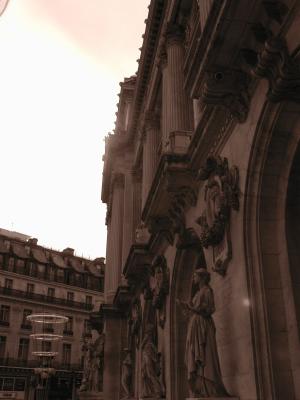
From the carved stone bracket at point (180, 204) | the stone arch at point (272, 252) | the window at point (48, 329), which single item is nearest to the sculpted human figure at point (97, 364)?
the carved stone bracket at point (180, 204)

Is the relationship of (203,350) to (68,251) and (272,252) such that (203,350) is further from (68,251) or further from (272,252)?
(68,251)

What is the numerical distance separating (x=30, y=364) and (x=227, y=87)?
5274cm

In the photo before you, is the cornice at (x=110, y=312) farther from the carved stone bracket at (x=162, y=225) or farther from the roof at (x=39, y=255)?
the roof at (x=39, y=255)

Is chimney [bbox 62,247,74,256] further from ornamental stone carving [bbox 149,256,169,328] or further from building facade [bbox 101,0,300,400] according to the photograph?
building facade [bbox 101,0,300,400]

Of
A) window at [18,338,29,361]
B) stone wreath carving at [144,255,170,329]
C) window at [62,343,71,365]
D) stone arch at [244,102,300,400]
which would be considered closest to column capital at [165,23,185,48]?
stone wreath carving at [144,255,170,329]

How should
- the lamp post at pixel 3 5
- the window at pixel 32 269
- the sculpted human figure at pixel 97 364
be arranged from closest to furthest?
1. the lamp post at pixel 3 5
2. the sculpted human figure at pixel 97 364
3. the window at pixel 32 269

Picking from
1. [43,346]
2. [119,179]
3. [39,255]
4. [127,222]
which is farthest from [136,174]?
[39,255]

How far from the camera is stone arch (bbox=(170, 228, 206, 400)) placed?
13.1 meters

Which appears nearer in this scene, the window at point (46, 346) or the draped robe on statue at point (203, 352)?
the draped robe on statue at point (203, 352)

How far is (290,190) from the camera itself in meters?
8.48

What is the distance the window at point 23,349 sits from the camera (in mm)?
54312

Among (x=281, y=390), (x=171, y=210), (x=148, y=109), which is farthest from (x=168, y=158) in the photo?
(x=148, y=109)

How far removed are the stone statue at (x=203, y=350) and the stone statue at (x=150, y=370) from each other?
5432mm

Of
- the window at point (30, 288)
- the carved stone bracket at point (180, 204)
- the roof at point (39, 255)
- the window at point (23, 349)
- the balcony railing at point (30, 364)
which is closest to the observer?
the carved stone bracket at point (180, 204)
